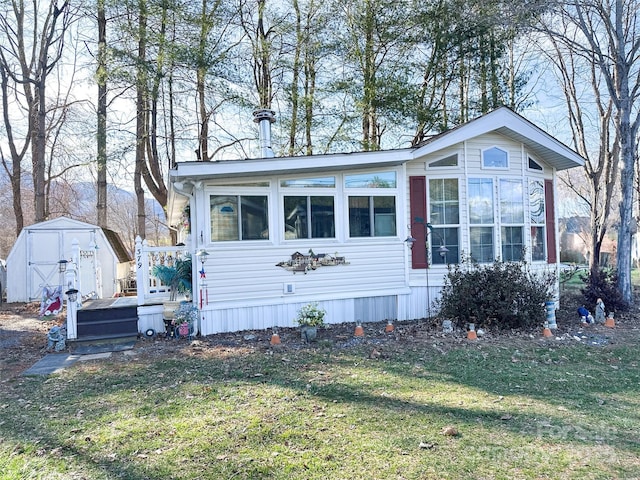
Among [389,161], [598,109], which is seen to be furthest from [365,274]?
[598,109]

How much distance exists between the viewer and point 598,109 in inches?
558

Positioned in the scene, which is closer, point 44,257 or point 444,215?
point 444,215

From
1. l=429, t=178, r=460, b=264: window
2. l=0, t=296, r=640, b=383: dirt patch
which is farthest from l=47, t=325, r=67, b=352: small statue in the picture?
l=429, t=178, r=460, b=264: window

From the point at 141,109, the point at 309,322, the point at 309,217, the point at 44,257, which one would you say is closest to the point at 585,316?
the point at 309,322

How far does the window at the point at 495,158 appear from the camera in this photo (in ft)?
26.4

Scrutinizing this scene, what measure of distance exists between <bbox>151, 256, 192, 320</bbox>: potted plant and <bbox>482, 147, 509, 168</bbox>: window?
5919mm

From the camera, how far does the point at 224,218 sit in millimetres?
6754

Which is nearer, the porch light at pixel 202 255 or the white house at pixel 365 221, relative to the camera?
the porch light at pixel 202 255

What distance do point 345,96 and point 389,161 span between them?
7.98 meters

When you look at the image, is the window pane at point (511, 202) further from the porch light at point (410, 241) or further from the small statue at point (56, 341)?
the small statue at point (56, 341)

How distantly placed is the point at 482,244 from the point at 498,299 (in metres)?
1.69

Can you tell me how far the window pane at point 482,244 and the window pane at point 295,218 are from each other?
10.7 ft

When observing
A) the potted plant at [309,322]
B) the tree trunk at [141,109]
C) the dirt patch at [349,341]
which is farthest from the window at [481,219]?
the tree trunk at [141,109]

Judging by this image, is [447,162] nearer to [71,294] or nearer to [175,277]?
→ [175,277]
